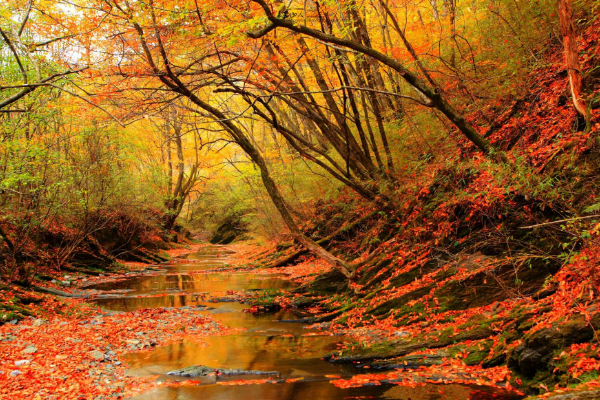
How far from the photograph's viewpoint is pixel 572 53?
6.44m

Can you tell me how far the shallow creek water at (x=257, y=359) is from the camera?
191 inches

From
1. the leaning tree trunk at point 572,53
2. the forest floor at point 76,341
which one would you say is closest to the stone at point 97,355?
the forest floor at point 76,341

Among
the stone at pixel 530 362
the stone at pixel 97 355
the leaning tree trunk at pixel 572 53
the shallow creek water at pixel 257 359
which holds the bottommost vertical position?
the shallow creek water at pixel 257 359

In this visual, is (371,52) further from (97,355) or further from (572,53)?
(97,355)

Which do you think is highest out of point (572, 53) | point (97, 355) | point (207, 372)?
point (572, 53)

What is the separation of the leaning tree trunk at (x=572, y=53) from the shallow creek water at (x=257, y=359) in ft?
16.1

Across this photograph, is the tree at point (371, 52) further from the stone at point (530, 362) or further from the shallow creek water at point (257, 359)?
the shallow creek water at point (257, 359)

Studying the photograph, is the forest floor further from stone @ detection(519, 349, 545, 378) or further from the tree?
the tree

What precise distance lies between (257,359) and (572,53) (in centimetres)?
735

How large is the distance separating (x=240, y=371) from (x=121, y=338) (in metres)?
3.14

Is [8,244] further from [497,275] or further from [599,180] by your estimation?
[599,180]

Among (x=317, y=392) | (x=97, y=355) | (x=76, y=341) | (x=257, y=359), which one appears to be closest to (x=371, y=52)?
(x=317, y=392)

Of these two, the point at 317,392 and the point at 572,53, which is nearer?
the point at 317,392

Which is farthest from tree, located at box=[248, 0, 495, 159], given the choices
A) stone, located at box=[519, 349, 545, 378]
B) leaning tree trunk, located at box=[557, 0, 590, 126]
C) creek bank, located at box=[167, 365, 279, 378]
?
creek bank, located at box=[167, 365, 279, 378]
